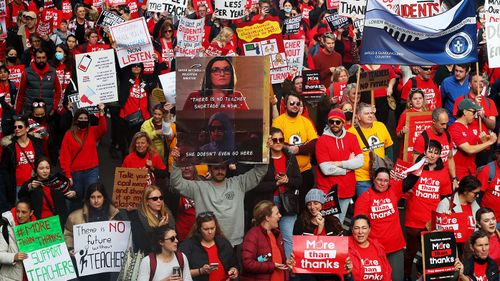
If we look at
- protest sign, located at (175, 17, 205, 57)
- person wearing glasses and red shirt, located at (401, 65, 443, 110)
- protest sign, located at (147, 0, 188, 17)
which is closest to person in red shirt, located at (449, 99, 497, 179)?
person wearing glasses and red shirt, located at (401, 65, 443, 110)

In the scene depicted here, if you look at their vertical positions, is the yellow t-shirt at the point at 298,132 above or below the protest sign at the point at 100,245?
above

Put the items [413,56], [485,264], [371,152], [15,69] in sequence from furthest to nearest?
[15,69] < [413,56] < [371,152] < [485,264]

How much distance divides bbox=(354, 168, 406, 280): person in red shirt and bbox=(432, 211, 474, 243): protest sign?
0.40 m

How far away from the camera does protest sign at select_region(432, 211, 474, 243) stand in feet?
44.9

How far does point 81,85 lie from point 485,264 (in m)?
6.50

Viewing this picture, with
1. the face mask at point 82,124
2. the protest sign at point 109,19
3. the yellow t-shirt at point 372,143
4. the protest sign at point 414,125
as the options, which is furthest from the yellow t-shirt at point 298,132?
the protest sign at point 109,19

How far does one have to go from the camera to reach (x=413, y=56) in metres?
16.0

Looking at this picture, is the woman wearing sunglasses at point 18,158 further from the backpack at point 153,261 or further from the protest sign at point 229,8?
the protest sign at point 229,8

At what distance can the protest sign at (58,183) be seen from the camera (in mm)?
14312

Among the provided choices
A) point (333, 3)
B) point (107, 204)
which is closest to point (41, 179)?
point (107, 204)

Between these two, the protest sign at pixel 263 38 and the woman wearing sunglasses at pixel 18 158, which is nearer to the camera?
the woman wearing sunglasses at pixel 18 158

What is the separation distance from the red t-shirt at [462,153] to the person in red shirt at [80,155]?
434 centimetres

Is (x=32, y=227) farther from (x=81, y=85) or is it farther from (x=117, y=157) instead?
(x=117, y=157)

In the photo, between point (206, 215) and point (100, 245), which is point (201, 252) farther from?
point (100, 245)
